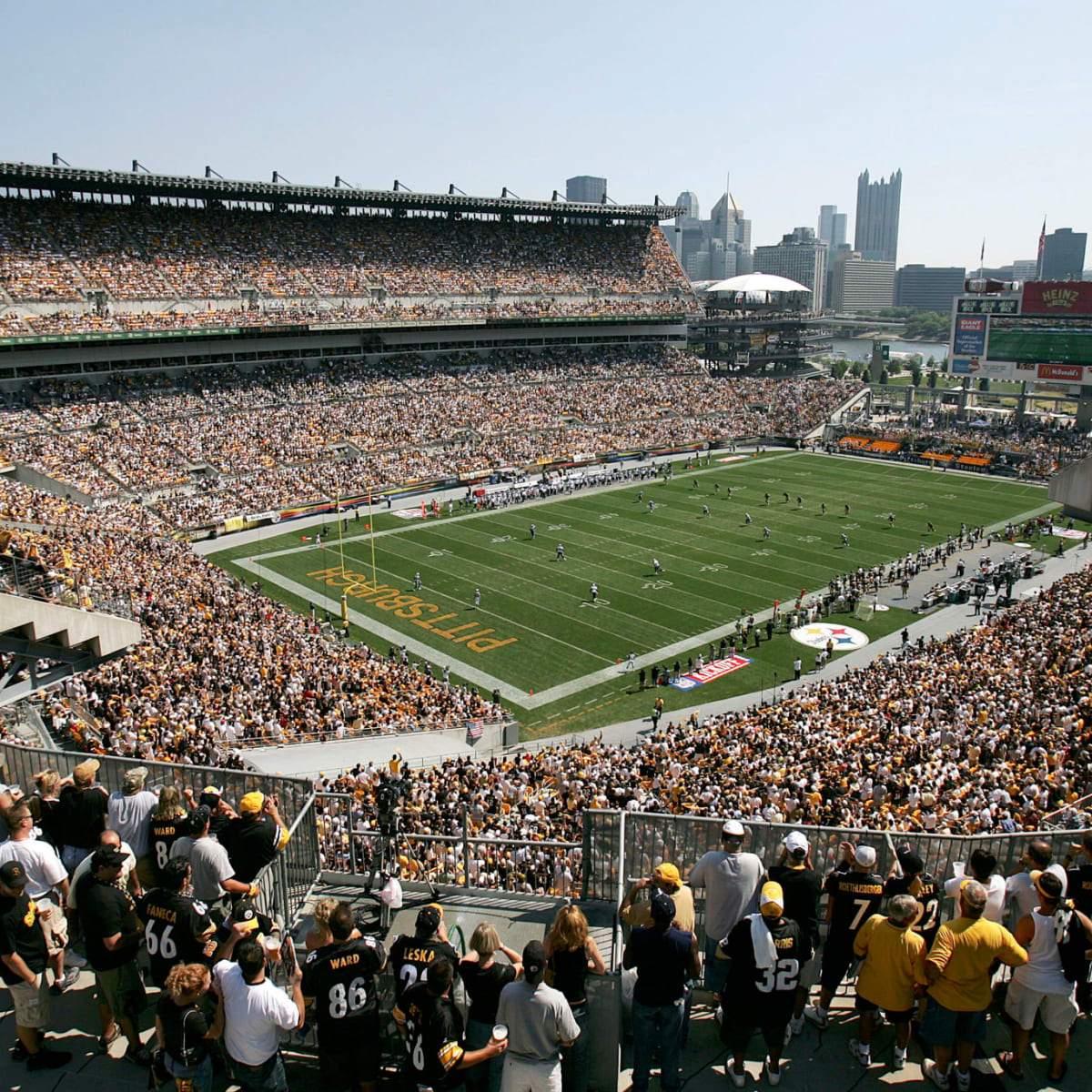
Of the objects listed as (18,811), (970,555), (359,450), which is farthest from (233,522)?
(18,811)

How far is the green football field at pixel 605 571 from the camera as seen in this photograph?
87.7 feet

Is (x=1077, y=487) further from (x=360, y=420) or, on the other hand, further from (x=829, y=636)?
(x=360, y=420)

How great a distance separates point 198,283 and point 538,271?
26.8m

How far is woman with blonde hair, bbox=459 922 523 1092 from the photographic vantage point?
493 centimetres

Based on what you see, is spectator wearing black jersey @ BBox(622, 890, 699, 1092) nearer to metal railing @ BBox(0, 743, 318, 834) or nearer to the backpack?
the backpack

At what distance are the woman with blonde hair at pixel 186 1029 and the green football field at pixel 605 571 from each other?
1795 cm

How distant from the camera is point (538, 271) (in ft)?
235

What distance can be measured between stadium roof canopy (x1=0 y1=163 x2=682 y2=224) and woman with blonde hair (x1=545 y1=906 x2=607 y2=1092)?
2208 inches

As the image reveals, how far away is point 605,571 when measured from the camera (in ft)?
117

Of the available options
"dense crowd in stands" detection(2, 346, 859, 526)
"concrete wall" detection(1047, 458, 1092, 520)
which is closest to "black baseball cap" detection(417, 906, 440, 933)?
"concrete wall" detection(1047, 458, 1092, 520)

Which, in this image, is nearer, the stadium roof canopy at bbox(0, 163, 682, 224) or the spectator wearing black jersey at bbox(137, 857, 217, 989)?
the spectator wearing black jersey at bbox(137, 857, 217, 989)

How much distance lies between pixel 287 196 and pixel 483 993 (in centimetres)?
6388

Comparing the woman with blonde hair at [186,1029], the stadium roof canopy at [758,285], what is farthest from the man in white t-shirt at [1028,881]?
the stadium roof canopy at [758,285]

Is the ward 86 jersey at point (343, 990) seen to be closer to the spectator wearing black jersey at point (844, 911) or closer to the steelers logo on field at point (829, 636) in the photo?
the spectator wearing black jersey at point (844, 911)
